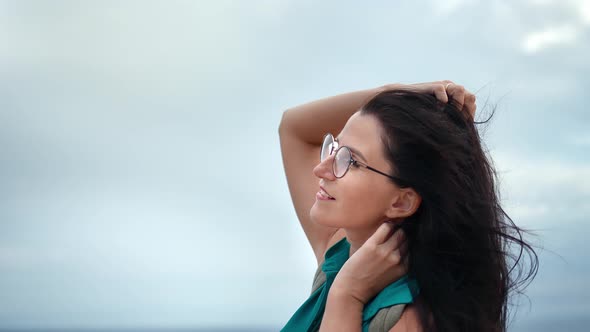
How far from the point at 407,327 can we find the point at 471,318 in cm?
26

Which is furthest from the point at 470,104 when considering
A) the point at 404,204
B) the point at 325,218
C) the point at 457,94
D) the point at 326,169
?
the point at 325,218

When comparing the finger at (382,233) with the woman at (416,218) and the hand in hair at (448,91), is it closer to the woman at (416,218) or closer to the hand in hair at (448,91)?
the woman at (416,218)

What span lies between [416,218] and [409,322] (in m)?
0.41

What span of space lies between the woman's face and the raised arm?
1.78 ft

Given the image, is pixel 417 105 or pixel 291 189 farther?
pixel 291 189

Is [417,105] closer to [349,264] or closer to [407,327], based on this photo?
[349,264]

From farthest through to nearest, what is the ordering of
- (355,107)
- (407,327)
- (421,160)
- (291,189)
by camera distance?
(291,189), (355,107), (421,160), (407,327)

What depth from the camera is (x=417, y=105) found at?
259cm

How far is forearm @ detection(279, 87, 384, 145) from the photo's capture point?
3014 mm

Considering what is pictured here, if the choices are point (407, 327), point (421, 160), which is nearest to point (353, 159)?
point (421, 160)

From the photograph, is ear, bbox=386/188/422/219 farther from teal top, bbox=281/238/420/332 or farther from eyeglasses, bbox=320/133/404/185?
teal top, bbox=281/238/420/332

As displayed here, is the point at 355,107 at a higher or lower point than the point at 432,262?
higher

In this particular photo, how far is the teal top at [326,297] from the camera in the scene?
7.83 feet

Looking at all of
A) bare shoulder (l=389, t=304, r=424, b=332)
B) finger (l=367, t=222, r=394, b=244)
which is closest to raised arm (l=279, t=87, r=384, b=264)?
finger (l=367, t=222, r=394, b=244)
